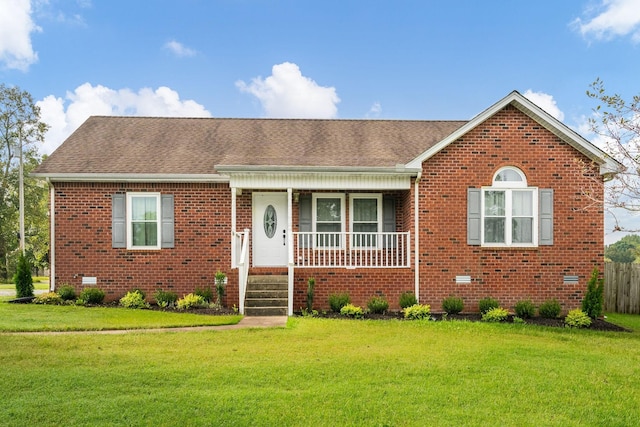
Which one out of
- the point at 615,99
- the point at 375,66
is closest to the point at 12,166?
the point at 375,66

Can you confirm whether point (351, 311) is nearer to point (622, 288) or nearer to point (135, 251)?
point (135, 251)

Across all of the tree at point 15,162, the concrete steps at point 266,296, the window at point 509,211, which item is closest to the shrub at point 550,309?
the window at point 509,211

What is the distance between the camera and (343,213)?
14.3 meters

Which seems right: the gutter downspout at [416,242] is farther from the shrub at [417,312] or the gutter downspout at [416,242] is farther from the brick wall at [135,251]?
the brick wall at [135,251]

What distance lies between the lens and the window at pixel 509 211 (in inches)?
498

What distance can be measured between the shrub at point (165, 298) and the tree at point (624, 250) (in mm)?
48742

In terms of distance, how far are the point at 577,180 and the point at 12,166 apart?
34.5 meters

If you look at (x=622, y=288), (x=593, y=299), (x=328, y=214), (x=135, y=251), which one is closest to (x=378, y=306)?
(x=328, y=214)

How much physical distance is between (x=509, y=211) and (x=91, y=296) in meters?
10.7

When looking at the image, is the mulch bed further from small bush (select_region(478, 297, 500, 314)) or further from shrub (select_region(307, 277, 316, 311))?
shrub (select_region(307, 277, 316, 311))

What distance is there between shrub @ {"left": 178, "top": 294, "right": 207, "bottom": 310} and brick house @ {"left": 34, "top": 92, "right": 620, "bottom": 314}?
32.5 inches

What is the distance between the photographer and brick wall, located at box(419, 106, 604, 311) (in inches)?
497

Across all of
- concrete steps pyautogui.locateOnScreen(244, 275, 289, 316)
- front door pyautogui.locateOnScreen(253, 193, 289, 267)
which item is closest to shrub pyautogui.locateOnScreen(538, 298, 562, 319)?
concrete steps pyautogui.locateOnScreen(244, 275, 289, 316)

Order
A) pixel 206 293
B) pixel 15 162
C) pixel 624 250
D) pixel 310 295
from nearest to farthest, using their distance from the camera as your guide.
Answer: pixel 310 295 < pixel 206 293 < pixel 15 162 < pixel 624 250
